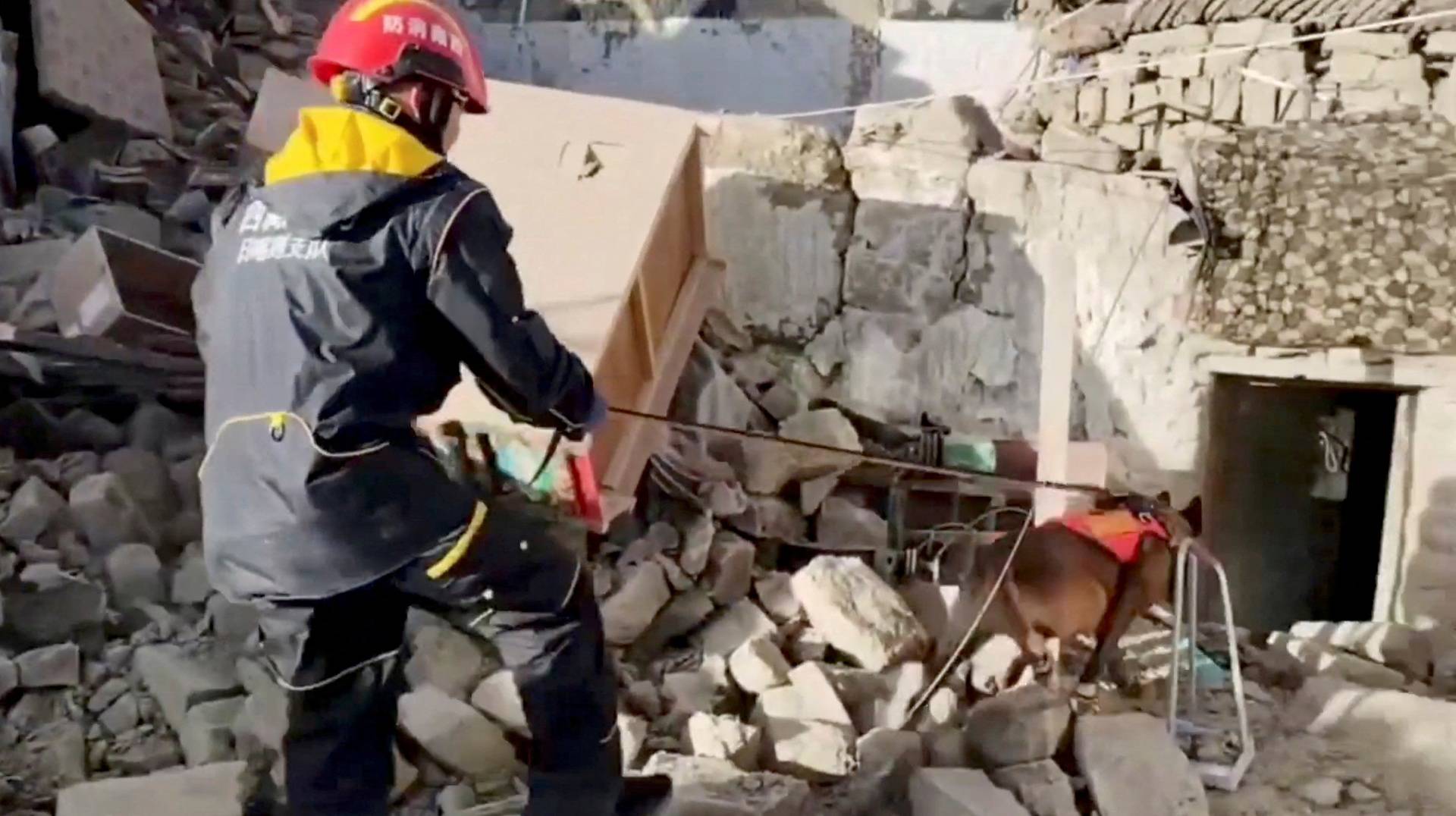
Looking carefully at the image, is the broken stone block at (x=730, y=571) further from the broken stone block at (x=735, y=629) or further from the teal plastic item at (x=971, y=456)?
the teal plastic item at (x=971, y=456)

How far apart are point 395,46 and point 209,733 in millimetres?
1700

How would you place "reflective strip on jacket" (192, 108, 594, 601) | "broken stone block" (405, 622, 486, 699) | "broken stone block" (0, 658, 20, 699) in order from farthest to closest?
1. "broken stone block" (405, 622, 486, 699)
2. "broken stone block" (0, 658, 20, 699)
3. "reflective strip on jacket" (192, 108, 594, 601)

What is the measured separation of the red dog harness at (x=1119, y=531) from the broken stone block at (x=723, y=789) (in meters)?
1.14

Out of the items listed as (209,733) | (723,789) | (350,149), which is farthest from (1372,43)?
(209,733)

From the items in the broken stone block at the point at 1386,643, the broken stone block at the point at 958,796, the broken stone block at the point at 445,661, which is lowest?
the broken stone block at the point at 1386,643

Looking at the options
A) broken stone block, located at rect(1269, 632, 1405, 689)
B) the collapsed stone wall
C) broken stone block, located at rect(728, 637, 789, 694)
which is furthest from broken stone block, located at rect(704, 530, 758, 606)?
broken stone block, located at rect(1269, 632, 1405, 689)

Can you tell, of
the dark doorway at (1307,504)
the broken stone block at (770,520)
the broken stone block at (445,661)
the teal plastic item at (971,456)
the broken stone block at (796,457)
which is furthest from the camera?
the dark doorway at (1307,504)

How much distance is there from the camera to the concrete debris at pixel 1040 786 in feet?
9.20

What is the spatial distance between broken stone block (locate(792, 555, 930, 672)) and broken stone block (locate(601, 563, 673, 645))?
1.36ft

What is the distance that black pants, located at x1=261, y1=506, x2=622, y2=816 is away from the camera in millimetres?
2145

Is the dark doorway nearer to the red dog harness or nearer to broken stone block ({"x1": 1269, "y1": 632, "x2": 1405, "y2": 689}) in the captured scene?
broken stone block ({"x1": 1269, "y1": 632, "x2": 1405, "y2": 689})

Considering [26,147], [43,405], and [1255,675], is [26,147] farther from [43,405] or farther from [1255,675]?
[1255,675]

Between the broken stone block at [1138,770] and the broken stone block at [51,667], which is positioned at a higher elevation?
the broken stone block at [51,667]

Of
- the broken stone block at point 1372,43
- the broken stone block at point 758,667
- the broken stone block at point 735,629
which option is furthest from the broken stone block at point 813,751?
the broken stone block at point 1372,43
